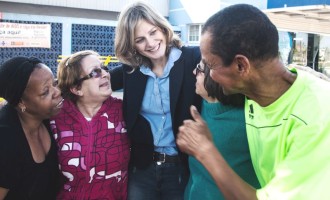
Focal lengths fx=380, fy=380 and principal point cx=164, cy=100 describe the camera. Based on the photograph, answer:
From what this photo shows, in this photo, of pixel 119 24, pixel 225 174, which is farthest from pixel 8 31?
pixel 225 174

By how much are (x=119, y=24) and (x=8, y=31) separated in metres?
8.90

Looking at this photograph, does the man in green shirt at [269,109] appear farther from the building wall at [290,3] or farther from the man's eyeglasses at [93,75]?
the building wall at [290,3]

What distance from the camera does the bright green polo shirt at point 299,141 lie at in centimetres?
132

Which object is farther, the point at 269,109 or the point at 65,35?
the point at 65,35

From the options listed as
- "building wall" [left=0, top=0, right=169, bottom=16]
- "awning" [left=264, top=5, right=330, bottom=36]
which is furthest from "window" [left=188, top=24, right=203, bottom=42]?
"awning" [left=264, top=5, right=330, bottom=36]

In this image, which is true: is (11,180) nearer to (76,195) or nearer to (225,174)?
(76,195)

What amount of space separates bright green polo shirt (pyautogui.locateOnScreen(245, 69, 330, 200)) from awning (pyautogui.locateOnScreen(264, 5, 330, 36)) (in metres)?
10.4

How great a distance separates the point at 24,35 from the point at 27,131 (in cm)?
932

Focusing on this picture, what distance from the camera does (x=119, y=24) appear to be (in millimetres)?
2811

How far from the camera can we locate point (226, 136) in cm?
207

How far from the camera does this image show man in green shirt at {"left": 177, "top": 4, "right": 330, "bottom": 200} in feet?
4.41

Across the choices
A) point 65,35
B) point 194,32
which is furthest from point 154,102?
point 194,32

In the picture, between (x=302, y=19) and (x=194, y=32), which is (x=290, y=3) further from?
(x=194, y=32)

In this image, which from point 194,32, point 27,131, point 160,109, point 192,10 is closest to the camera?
point 27,131
